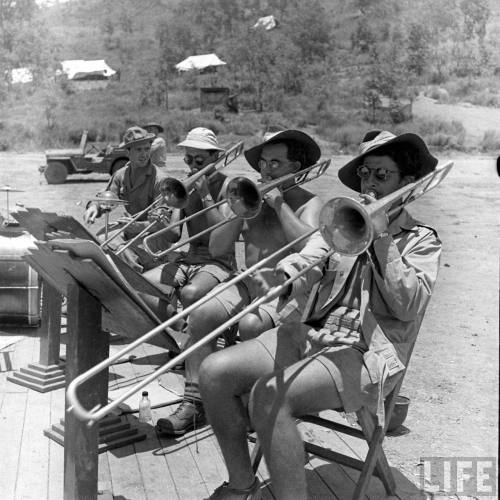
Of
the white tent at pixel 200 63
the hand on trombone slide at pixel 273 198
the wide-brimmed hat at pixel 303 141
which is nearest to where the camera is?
the hand on trombone slide at pixel 273 198

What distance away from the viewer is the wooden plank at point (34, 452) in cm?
358

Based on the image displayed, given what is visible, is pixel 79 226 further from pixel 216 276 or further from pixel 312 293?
pixel 216 276

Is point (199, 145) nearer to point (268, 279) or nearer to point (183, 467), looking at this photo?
point (268, 279)

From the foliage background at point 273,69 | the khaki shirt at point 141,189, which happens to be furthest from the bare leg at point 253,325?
the foliage background at point 273,69

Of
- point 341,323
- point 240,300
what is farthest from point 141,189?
point 341,323

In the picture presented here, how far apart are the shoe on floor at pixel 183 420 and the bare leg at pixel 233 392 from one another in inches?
41.5

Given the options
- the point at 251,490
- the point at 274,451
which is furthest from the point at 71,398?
the point at 251,490

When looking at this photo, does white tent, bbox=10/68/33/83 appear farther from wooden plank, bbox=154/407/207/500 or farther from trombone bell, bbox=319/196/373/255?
trombone bell, bbox=319/196/373/255

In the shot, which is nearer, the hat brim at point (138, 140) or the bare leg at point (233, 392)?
the bare leg at point (233, 392)

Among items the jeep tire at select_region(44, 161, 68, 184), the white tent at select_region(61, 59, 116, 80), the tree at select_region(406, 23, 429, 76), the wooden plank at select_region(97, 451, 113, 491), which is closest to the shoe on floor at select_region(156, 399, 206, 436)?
the wooden plank at select_region(97, 451, 113, 491)

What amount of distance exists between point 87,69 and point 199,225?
153 feet

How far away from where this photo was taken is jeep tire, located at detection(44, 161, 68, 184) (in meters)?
18.5

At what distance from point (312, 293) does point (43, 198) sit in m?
13.6

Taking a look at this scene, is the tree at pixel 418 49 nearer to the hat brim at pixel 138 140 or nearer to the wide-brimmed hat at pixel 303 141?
the hat brim at pixel 138 140
